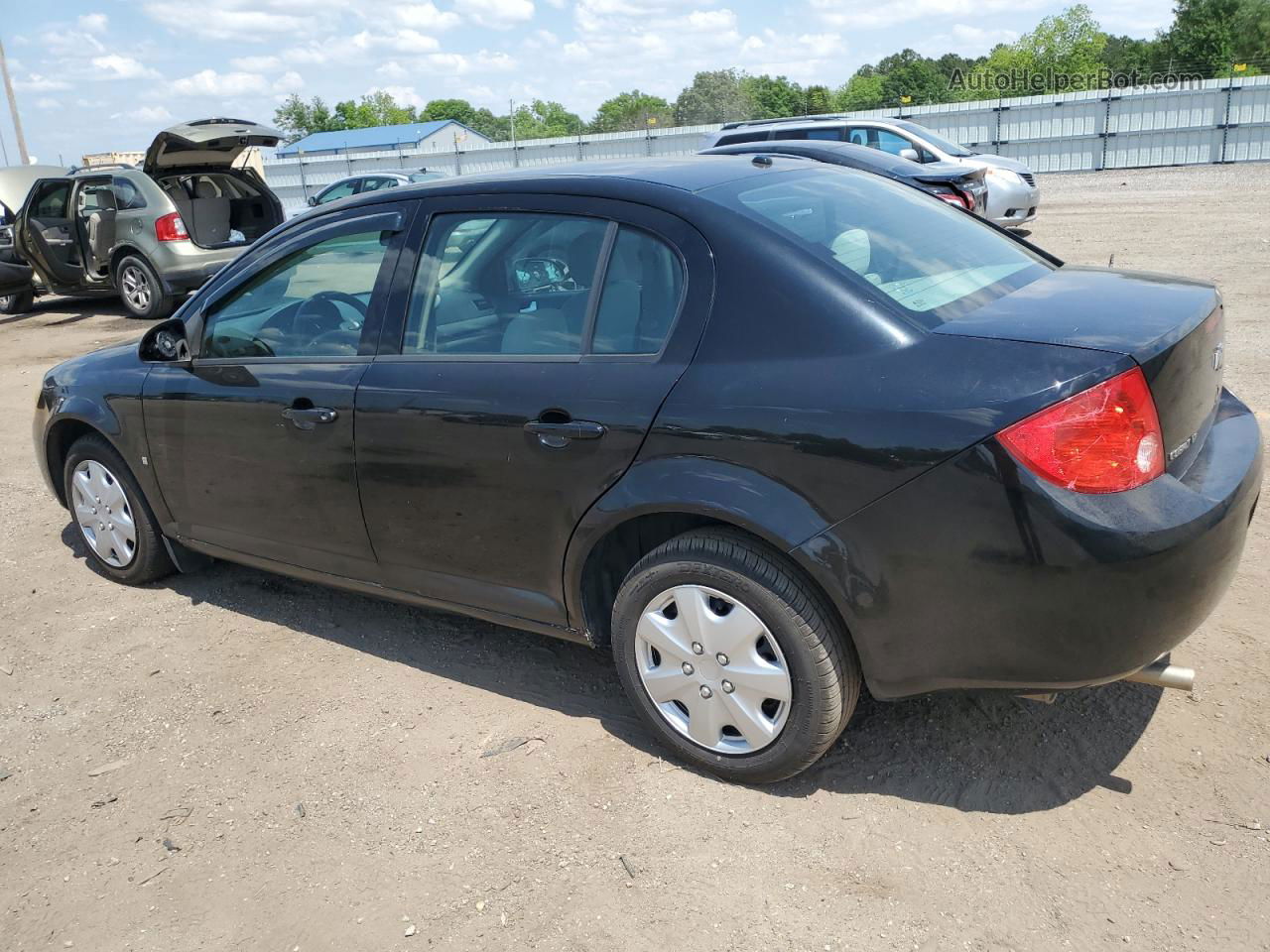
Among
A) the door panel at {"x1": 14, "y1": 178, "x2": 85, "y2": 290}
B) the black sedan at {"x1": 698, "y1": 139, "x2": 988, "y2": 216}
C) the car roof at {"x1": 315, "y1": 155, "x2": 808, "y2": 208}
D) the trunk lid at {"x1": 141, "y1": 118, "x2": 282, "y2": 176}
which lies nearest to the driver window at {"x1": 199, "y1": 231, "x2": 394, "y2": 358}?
the car roof at {"x1": 315, "y1": 155, "x2": 808, "y2": 208}

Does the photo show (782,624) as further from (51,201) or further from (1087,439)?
(51,201)

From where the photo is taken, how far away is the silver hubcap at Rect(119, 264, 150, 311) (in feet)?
42.0

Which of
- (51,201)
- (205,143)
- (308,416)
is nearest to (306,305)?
(308,416)

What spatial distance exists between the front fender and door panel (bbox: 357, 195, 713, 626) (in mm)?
57

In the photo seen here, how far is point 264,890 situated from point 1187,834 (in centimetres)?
243

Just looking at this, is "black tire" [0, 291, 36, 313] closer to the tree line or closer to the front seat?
the front seat

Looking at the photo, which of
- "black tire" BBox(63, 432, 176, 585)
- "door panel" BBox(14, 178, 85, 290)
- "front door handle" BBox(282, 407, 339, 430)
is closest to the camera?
"front door handle" BBox(282, 407, 339, 430)

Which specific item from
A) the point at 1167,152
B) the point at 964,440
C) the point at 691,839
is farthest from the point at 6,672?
the point at 1167,152

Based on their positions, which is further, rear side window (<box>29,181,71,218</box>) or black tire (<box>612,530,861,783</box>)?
rear side window (<box>29,181,71,218</box>)

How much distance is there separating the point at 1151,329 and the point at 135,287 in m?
12.9

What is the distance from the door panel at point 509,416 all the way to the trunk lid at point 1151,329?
2.70 feet

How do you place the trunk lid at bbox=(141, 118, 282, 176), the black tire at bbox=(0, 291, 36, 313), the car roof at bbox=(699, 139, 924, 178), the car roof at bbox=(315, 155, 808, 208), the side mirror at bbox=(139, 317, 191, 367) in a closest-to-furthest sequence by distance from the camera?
the car roof at bbox=(315, 155, 808, 208), the side mirror at bbox=(139, 317, 191, 367), the car roof at bbox=(699, 139, 924, 178), the trunk lid at bbox=(141, 118, 282, 176), the black tire at bbox=(0, 291, 36, 313)

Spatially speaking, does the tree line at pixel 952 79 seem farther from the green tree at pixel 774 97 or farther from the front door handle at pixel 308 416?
the front door handle at pixel 308 416

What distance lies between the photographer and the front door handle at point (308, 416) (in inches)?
142
